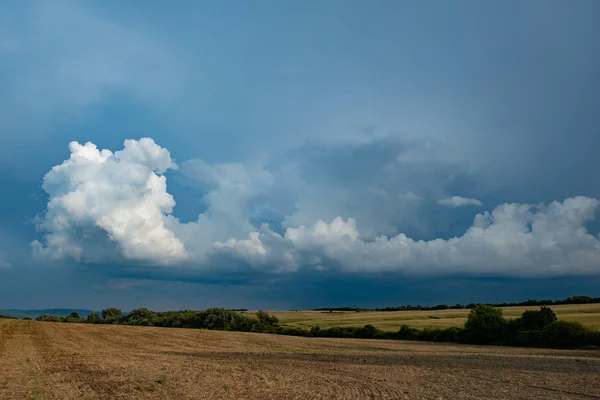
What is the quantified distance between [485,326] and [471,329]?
2.38 meters

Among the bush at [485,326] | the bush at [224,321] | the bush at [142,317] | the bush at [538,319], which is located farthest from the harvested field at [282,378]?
the bush at [142,317]

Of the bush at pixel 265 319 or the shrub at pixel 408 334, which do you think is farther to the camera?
the bush at pixel 265 319

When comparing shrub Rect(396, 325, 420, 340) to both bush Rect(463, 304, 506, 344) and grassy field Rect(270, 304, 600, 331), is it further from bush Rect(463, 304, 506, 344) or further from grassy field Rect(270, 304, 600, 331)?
grassy field Rect(270, 304, 600, 331)

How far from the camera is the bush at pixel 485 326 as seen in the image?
215 ft

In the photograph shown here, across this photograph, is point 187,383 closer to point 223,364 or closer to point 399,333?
point 223,364

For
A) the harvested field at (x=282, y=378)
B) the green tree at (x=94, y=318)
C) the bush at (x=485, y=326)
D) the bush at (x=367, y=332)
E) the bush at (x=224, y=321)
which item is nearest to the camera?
the harvested field at (x=282, y=378)

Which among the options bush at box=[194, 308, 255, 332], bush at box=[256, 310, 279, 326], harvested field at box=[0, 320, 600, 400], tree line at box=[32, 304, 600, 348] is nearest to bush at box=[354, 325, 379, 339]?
tree line at box=[32, 304, 600, 348]

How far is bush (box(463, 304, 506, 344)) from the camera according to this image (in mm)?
65625

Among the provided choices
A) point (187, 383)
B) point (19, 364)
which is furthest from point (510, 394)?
point (19, 364)

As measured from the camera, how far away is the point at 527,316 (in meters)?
64.0

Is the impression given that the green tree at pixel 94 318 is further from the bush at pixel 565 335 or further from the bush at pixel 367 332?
the bush at pixel 565 335

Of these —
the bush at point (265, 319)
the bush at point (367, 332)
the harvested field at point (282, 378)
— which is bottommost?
the bush at point (367, 332)

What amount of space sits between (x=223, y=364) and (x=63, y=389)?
12262mm

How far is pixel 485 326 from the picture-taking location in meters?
66.0
